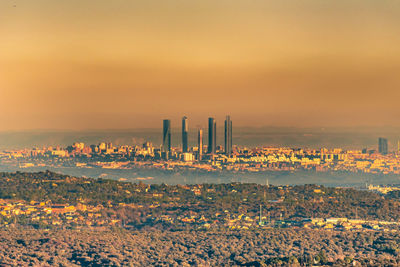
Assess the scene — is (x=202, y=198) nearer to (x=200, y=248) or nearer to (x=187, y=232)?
(x=187, y=232)

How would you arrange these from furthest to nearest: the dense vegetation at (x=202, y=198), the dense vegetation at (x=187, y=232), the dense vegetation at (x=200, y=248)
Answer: the dense vegetation at (x=202, y=198), the dense vegetation at (x=187, y=232), the dense vegetation at (x=200, y=248)

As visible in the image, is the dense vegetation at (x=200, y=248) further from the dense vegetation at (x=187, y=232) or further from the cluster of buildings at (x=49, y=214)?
the cluster of buildings at (x=49, y=214)

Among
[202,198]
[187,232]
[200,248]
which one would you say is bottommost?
[202,198]

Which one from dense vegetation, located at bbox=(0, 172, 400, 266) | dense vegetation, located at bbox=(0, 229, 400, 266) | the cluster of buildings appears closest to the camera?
dense vegetation, located at bbox=(0, 229, 400, 266)

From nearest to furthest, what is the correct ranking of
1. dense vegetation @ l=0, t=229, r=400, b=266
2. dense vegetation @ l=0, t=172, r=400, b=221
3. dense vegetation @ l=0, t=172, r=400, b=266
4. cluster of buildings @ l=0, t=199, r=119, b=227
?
1. dense vegetation @ l=0, t=229, r=400, b=266
2. dense vegetation @ l=0, t=172, r=400, b=266
3. cluster of buildings @ l=0, t=199, r=119, b=227
4. dense vegetation @ l=0, t=172, r=400, b=221

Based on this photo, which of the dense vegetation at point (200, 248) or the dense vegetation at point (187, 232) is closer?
the dense vegetation at point (200, 248)

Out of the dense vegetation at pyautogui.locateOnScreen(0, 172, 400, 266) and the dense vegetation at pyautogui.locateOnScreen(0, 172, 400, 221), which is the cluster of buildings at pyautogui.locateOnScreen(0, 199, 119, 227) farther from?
the dense vegetation at pyautogui.locateOnScreen(0, 172, 400, 221)

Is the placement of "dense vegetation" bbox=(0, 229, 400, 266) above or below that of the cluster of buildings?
above

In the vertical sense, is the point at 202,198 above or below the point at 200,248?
below

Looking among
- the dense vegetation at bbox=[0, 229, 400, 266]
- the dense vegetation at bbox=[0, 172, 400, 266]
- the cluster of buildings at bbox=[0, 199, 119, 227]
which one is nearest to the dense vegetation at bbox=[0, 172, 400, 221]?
the dense vegetation at bbox=[0, 172, 400, 266]

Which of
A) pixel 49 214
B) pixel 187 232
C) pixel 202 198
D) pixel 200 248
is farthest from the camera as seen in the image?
pixel 202 198

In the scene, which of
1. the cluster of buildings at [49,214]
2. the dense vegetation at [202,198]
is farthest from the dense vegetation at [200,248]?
the dense vegetation at [202,198]

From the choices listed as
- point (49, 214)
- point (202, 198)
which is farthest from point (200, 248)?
point (202, 198)

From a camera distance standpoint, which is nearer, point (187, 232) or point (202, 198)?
point (187, 232)
